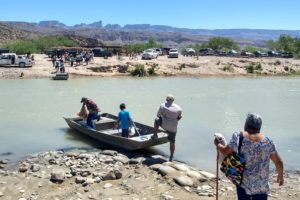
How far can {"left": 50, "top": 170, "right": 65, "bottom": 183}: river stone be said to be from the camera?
34.2ft

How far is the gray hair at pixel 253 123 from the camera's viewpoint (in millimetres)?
5605

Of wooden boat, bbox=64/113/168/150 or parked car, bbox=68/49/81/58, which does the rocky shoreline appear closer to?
wooden boat, bbox=64/113/168/150

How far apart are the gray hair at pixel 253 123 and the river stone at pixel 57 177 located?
6.01 meters

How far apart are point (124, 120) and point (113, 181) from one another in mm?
3853

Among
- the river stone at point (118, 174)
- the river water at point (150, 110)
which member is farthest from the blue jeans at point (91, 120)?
the river stone at point (118, 174)

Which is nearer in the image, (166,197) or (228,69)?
(166,197)

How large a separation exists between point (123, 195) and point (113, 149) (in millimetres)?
5141

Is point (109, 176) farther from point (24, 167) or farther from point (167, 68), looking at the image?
point (167, 68)

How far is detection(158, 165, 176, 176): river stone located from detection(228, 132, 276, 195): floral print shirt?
5.09m

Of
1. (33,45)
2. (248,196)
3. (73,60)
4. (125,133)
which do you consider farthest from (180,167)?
(33,45)

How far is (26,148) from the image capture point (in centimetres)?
1518

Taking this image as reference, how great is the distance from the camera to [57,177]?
34.3ft

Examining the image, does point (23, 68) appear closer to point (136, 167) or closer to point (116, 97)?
point (116, 97)

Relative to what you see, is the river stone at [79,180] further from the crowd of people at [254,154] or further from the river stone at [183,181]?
the crowd of people at [254,154]
